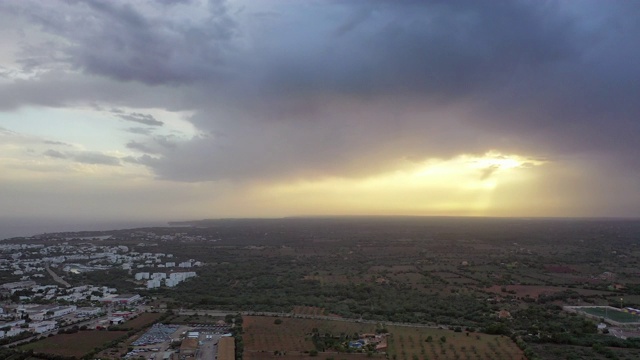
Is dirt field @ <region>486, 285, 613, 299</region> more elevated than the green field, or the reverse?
dirt field @ <region>486, 285, 613, 299</region>

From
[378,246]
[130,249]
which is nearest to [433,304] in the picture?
[378,246]

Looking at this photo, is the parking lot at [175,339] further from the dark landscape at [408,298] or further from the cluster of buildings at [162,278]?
the cluster of buildings at [162,278]

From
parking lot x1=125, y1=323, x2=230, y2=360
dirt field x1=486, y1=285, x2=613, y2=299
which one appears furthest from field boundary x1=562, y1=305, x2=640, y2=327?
parking lot x1=125, y1=323, x2=230, y2=360

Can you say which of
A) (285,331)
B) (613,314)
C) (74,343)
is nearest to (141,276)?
(74,343)

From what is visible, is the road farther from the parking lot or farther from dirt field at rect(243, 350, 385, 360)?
dirt field at rect(243, 350, 385, 360)

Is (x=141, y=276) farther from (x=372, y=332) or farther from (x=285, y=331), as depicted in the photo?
(x=372, y=332)

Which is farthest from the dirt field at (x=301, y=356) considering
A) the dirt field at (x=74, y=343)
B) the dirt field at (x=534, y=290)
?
the dirt field at (x=534, y=290)
